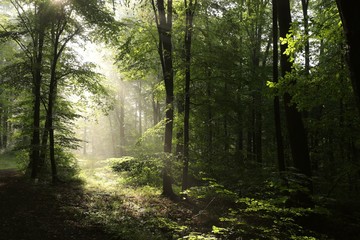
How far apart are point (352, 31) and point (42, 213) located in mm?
10756

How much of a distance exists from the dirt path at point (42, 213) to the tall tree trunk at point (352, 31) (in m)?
8.09

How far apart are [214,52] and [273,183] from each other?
9.23 meters

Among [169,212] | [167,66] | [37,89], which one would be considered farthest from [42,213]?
[167,66]

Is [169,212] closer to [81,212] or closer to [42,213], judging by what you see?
[81,212]

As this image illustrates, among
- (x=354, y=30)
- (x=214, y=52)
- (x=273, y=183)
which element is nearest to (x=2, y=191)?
(x=214, y=52)

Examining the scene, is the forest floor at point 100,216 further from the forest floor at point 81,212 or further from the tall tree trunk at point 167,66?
the tall tree trunk at point 167,66

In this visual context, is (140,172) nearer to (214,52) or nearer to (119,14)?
(214,52)

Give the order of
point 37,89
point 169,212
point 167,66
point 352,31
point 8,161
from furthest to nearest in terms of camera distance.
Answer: point 8,161, point 37,89, point 167,66, point 169,212, point 352,31

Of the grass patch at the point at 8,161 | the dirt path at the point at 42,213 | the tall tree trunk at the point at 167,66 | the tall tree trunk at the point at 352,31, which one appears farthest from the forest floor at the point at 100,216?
the grass patch at the point at 8,161

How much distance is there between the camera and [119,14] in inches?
1225

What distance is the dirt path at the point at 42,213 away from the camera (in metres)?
8.43

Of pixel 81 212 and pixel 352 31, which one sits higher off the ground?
pixel 352 31

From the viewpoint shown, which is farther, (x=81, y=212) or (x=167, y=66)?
(x=167, y=66)

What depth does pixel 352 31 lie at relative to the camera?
2688 millimetres
